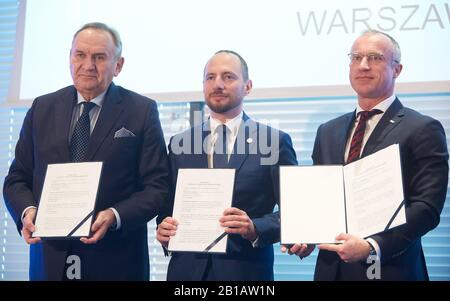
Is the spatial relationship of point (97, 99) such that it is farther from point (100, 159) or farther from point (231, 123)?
point (231, 123)

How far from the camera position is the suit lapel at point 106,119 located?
10.7ft

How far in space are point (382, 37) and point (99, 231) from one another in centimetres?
159

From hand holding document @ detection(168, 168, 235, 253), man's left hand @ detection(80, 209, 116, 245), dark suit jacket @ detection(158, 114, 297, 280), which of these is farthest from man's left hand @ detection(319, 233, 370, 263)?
man's left hand @ detection(80, 209, 116, 245)

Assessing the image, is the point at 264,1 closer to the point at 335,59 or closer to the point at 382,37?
the point at 335,59

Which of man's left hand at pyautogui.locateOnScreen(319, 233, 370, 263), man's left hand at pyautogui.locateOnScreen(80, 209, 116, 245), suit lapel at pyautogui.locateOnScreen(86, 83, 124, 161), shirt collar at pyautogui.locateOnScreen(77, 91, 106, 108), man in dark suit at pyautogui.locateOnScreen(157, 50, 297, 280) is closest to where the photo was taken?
man's left hand at pyautogui.locateOnScreen(319, 233, 370, 263)

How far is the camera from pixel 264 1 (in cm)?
420

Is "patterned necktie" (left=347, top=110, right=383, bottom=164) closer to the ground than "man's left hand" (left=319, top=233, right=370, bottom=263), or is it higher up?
higher up

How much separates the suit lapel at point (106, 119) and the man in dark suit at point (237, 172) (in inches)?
13.7

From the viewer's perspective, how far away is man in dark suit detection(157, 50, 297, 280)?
312 cm

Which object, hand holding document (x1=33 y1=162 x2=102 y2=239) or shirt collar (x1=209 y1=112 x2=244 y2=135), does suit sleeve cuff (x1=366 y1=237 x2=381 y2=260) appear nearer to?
shirt collar (x1=209 y1=112 x2=244 y2=135)

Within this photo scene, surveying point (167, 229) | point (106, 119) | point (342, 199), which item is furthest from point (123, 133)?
point (342, 199)

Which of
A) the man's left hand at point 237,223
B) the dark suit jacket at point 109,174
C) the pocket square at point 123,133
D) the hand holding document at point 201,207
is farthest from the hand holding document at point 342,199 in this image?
the pocket square at point 123,133

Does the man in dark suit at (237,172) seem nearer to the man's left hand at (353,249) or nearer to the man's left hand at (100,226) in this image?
the man's left hand at (100,226)

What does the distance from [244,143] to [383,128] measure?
69 centimetres
